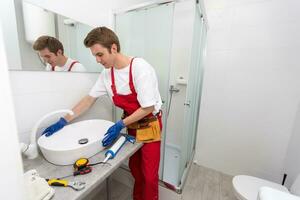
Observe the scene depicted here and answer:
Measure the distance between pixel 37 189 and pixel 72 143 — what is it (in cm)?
35

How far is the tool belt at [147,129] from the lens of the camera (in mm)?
1049

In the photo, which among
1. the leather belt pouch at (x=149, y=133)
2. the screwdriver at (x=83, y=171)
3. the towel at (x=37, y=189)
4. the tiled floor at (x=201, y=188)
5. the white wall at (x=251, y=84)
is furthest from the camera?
the tiled floor at (x=201, y=188)

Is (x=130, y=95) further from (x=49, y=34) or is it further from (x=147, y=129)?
(x=49, y=34)

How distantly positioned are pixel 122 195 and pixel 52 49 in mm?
1469

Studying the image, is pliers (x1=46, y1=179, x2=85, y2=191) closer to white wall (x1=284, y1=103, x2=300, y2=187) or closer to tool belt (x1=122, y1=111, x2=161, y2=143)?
tool belt (x1=122, y1=111, x2=161, y2=143)

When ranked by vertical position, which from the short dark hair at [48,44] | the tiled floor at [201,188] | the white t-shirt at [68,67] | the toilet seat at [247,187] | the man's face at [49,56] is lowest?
the tiled floor at [201,188]

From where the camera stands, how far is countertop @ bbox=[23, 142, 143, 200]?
0.58 metres

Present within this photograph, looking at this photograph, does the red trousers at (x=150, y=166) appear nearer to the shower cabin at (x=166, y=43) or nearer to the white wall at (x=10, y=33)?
the shower cabin at (x=166, y=43)

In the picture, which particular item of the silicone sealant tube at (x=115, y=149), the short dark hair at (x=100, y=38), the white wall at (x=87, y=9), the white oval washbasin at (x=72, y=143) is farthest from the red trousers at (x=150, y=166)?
the white wall at (x=87, y=9)

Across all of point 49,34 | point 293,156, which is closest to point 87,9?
point 49,34

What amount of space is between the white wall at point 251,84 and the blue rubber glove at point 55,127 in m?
1.47

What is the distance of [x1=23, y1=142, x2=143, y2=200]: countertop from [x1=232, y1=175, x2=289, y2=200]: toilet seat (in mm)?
946

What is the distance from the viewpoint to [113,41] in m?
0.95

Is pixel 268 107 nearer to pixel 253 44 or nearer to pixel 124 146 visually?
pixel 253 44
